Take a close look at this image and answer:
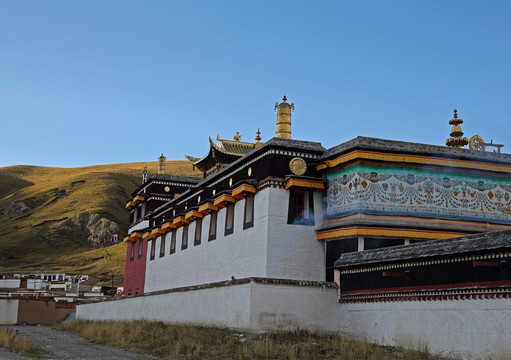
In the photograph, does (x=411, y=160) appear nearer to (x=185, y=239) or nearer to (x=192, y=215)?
(x=192, y=215)

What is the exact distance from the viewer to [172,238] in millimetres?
31297

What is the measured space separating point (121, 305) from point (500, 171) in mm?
19697

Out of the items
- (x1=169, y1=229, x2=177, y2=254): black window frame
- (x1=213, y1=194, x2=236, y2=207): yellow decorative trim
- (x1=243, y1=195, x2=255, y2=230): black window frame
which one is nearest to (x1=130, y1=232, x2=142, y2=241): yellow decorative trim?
(x1=169, y1=229, x2=177, y2=254): black window frame

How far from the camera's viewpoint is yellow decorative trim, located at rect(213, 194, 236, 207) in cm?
2352

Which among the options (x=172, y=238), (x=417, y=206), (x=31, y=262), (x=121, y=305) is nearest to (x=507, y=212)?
(x=417, y=206)

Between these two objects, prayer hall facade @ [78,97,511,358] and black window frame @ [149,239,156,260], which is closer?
prayer hall facade @ [78,97,511,358]

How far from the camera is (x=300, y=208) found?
2122 centimetres

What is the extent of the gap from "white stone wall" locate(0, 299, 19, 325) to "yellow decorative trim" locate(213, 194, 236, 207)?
21298 millimetres

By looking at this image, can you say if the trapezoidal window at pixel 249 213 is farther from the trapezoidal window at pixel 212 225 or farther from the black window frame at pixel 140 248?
the black window frame at pixel 140 248

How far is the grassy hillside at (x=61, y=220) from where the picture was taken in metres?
79.6

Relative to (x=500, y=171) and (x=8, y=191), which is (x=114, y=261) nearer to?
(x=500, y=171)

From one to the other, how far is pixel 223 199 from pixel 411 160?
7.61 m

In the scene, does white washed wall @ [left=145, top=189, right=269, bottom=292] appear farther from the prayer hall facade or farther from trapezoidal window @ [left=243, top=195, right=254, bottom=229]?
trapezoidal window @ [left=243, top=195, right=254, bottom=229]

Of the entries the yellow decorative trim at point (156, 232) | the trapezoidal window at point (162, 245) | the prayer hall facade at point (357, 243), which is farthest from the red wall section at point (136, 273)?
the prayer hall facade at point (357, 243)
